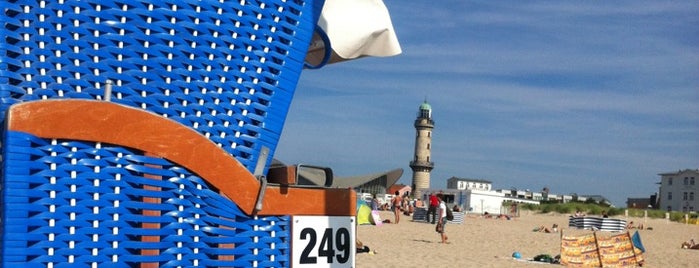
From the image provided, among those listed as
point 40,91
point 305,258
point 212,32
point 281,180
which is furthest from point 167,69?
point 305,258

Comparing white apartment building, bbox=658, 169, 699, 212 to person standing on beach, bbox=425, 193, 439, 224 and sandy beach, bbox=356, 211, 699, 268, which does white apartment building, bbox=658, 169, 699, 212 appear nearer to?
person standing on beach, bbox=425, 193, 439, 224

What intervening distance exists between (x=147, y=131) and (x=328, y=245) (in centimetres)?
76

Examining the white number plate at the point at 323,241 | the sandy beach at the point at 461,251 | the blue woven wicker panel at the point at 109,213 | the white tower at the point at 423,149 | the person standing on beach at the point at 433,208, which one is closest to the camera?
the blue woven wicker panel at the point at 109,213

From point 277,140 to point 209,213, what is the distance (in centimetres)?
34

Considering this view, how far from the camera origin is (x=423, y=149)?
3713 inches

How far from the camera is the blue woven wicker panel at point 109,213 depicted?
84.1 inches

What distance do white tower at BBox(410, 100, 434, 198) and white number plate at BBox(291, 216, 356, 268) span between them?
88.1 m

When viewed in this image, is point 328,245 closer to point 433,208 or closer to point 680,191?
point 433,208

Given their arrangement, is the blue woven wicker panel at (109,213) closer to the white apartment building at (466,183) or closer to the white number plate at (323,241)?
the white number plate at (323,241)

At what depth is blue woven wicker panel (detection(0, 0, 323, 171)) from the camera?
2227 millimetres

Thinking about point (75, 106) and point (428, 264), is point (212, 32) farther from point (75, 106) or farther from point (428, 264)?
point (428, 264)

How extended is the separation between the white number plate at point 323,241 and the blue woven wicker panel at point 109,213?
0.39 ft

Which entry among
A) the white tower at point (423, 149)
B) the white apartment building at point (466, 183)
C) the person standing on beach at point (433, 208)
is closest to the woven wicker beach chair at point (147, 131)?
the person standing on beach at point (433, 208)

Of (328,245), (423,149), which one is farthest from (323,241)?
(423,149)
